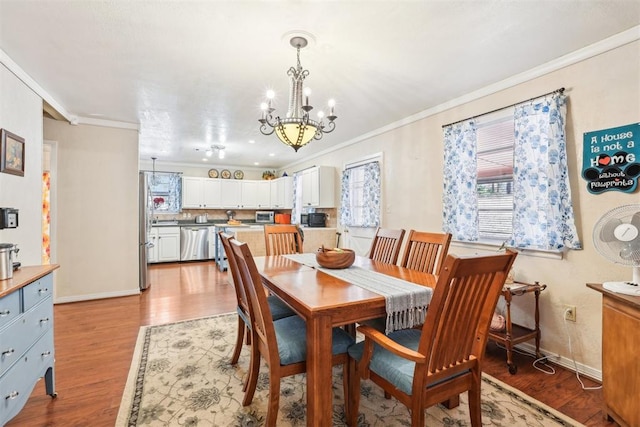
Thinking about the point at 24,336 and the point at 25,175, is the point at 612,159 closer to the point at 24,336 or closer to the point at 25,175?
the point at 24,336

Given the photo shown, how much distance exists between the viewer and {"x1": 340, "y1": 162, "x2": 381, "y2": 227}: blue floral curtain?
434cm

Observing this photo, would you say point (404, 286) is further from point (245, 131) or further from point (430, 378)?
point (245, 131)

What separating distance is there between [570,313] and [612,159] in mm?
1181

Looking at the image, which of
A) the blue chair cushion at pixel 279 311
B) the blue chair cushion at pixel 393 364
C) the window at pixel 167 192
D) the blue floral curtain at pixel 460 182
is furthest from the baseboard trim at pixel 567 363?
the window at pixel 167 192

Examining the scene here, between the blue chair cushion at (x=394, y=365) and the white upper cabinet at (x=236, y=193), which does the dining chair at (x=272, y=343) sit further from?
the white upper cabinet at (x=236, y=193)

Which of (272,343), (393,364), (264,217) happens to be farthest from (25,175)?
(264,217)

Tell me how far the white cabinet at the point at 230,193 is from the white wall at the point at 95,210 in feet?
10.8

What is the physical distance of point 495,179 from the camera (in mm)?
2877

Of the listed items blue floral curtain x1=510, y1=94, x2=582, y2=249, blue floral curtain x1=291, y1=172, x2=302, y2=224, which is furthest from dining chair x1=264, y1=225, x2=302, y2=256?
blue floral curtain x1=291, y1=172, x2=302, y2=224

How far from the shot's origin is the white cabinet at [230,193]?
7.51m

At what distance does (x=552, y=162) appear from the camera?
2330 mm

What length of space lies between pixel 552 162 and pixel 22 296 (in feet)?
11.9

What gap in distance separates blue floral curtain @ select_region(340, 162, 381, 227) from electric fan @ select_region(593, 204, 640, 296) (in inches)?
105

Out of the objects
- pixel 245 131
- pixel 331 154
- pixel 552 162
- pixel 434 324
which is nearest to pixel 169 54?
pixel 245 131
